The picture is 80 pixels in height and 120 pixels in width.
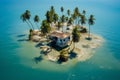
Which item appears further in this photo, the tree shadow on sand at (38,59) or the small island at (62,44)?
the small island at (62,44)

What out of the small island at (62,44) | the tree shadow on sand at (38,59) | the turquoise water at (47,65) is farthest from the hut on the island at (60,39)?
the tree shadow on sand at (38,59)

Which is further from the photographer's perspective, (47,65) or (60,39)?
(60,39)

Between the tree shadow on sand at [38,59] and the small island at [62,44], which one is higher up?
the small island at [62,44]

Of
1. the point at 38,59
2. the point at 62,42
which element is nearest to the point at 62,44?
the point at 62,42

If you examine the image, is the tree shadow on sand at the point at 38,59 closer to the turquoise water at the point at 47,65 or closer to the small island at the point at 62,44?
the small island at the point at 62,44

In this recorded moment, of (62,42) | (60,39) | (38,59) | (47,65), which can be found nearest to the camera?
→ (47,65)

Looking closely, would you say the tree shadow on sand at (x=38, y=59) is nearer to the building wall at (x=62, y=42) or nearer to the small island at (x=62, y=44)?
the small island at (x=62, y=44)

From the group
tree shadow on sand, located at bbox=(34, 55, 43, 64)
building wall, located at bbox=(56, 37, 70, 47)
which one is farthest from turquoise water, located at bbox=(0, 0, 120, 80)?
building wall, located at bbox=(56, 37, 70, 47)

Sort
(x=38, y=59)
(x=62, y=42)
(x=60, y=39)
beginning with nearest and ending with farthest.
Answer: (x=38, y=59) → (x=60, y=39) → (x=62, y=42)

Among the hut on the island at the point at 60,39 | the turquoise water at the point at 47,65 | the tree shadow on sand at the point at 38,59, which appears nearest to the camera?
the turquoise water at the point at 47,65

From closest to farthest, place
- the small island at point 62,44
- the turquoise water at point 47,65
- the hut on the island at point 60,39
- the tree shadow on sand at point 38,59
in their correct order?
the turquoise water at point 47,65
the tree shadow on sand at point 38,59
the small island at point 62,44
the hut on the island at point 60,39

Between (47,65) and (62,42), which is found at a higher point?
(62,42)

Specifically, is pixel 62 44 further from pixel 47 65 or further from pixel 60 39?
pixel 47 65
